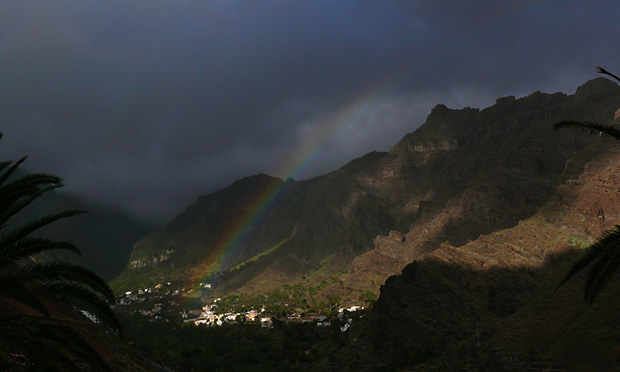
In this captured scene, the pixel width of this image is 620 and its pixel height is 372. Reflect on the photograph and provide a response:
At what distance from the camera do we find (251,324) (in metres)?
117

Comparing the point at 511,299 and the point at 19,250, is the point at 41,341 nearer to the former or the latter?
the point at 19,250

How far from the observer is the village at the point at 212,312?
11019 cm

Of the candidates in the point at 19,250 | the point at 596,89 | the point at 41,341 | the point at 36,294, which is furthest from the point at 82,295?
the point at 596,89

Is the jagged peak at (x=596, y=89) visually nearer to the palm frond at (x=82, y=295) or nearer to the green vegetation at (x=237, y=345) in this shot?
the green vegetation at (x=237, y=345)

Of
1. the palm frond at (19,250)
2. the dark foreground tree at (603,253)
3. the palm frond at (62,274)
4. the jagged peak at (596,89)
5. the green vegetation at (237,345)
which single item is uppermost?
the jagged peak at (596,89)

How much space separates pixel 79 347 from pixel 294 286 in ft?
534

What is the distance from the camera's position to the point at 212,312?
154 metres

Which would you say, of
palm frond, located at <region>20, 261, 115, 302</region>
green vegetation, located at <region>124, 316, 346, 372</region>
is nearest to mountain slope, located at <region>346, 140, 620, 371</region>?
green vegetation, located at <region>124, 316, 346, 372</region>

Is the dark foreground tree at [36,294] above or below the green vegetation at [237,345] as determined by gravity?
above

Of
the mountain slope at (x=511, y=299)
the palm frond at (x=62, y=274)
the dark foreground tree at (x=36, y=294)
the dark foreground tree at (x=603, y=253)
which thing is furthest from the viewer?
the mountain slope at (x=511, y=299)

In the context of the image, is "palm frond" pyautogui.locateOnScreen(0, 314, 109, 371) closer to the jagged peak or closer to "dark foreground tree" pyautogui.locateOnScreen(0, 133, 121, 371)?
"dark foreground tree" pyautogui.locateOnScreen(0, 133, 121, 371)

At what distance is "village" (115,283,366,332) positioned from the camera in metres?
110

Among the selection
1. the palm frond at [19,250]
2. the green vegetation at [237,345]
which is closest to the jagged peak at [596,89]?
the green vegetation at [237,345]

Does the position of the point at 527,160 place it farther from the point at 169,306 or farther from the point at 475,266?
the point at 169,306
